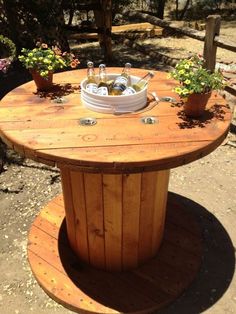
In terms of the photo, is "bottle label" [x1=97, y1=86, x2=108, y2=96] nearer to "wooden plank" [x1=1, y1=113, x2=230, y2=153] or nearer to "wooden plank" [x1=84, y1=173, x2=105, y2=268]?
"wooden plank" [x1=1, y1=113, x2=230, y2=153]

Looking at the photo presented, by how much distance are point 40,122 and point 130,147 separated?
718 millimetres

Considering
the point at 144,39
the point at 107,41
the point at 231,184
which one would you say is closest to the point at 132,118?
the point at 231,184

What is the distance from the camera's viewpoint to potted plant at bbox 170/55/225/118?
2.33m

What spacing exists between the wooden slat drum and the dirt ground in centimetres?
47

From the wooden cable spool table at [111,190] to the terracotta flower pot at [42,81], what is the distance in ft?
0.18

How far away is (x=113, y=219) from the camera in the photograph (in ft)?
8.63

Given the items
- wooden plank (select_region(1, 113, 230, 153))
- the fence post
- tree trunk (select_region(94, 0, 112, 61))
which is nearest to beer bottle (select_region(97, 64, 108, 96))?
wooden plank (select_region(1, 113, 230, 153))

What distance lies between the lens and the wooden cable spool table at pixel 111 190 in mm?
2127

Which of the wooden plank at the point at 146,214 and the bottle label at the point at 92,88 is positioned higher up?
the bottle label at the point at 92,88

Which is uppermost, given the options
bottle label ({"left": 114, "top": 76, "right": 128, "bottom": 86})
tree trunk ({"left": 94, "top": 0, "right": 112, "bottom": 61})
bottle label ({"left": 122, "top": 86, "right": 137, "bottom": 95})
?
bottle label ({"left": 114, "top": 76, "right": 128, "bottom": 86})

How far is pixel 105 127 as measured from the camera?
239cm

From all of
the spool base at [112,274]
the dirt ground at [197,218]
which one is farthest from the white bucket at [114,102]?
the dirt ground at [197,218]

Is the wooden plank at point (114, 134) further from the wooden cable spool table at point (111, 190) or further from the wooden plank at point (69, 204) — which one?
the wooden plank at point (69, 204)

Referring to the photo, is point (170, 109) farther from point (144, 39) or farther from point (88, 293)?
point (144, 39)
